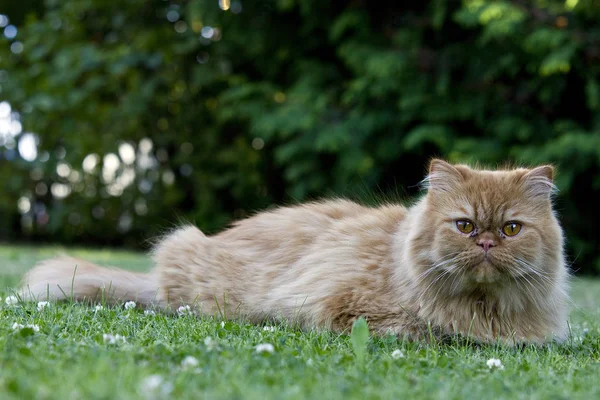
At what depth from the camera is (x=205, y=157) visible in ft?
36.0

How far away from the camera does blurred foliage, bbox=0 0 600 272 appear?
25.2 ft

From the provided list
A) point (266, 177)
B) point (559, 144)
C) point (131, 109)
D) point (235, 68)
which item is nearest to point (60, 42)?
point (131, 109)

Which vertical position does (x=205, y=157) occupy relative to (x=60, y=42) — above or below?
below

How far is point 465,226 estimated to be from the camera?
295 cm

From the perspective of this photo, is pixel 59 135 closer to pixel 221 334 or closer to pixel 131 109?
pixel 131 109

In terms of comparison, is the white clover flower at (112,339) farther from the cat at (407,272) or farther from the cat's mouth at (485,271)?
the cat's mouth at (485,271)

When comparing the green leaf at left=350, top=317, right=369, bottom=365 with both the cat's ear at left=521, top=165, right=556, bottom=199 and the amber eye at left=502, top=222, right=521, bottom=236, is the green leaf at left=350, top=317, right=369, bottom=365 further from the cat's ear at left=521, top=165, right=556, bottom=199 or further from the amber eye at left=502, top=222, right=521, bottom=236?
the cat's ear at left=521, top=165, right=556, bottom=199

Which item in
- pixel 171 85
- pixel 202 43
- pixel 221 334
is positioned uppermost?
pixel 202 43

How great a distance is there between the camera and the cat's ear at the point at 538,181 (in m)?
3.05

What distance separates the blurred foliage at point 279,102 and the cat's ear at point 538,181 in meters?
4.11

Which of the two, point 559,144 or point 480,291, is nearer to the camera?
point 480,291

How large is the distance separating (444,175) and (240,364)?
1.47 meters

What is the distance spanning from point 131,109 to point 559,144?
20.8 feet

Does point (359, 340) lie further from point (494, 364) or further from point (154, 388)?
point (154, 388)
